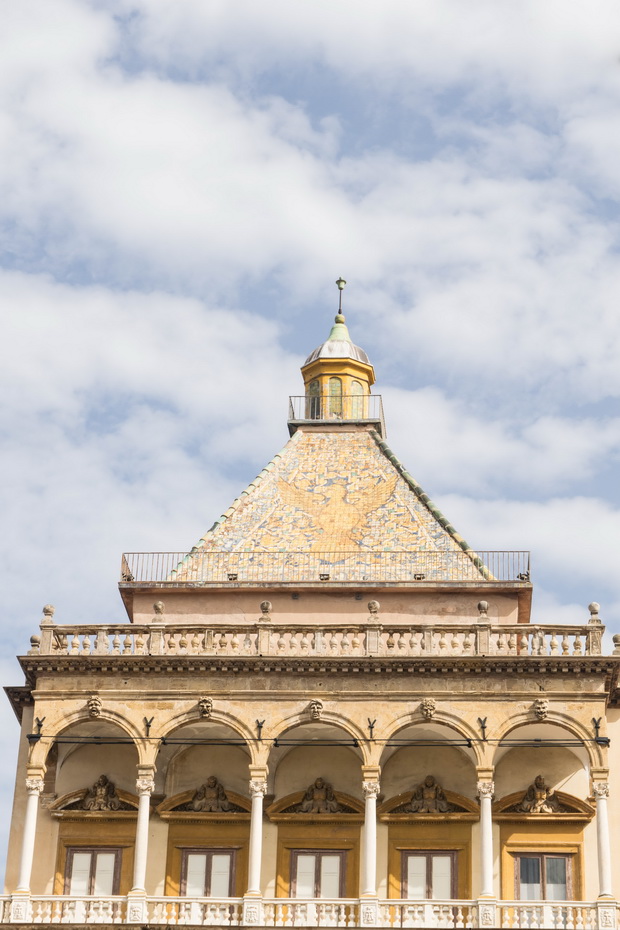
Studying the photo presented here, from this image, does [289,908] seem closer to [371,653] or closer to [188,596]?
[371,653]

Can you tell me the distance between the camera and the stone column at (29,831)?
42.5 metres

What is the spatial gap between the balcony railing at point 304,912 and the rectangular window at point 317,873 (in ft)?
4.09

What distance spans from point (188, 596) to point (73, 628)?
4330mm

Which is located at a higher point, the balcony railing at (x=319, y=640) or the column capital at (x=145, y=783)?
the balcony railing at (x=319, y=640)

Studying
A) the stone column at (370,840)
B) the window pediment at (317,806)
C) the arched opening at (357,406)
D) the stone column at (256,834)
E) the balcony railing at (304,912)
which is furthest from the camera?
the arched opening at (357,406)

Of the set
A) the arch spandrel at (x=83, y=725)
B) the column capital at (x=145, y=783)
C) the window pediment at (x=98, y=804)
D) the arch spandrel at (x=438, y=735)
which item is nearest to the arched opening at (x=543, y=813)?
the arch spandrel at (x=438, y=735)

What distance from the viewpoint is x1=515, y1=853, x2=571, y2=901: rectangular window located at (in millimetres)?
43094

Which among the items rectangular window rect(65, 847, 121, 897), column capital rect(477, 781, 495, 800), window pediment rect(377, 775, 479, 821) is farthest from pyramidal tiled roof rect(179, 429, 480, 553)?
rectangular window rect(65, 847, 121, 897)

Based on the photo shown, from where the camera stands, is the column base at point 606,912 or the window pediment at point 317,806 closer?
the column base at point 606,912

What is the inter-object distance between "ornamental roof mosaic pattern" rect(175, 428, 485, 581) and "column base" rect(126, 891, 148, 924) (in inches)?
363

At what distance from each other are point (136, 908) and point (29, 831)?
9.22 feet

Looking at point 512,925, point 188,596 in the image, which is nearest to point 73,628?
point 188,596

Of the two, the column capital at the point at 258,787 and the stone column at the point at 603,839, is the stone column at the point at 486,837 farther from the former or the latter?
the column capital at the point at 258,787

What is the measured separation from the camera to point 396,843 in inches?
1724
